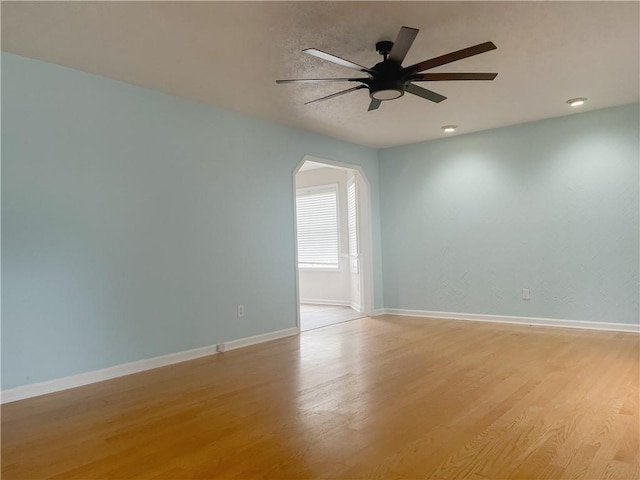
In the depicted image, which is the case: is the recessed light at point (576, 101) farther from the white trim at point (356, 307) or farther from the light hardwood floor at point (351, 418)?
the white trim at point (356, 307)

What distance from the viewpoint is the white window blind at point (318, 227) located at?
8039mm

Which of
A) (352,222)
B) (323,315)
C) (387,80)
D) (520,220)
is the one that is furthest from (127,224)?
(520,220)

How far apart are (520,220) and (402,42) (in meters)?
3.75

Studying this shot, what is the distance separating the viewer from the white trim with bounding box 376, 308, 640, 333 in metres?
4.93

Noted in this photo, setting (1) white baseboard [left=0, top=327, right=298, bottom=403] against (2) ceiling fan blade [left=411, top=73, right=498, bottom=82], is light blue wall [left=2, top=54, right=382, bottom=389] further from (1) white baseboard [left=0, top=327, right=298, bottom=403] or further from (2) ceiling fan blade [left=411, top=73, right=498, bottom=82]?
(2) ceiling fan blade [left=411, top=73, right=498, bottom=82]

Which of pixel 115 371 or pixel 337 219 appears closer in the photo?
pixel 115 371

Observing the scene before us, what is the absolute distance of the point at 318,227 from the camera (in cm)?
829

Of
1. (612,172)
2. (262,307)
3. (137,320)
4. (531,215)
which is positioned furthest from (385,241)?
(137,320)

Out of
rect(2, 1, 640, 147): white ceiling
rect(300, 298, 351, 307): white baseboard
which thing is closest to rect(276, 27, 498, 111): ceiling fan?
rect(2, 1, 640, 147): white ceiling

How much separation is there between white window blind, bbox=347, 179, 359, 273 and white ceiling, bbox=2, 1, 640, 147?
255 centimetres

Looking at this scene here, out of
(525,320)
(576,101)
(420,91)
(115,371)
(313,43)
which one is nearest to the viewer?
(313,43)

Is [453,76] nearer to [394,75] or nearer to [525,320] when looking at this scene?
[394,75]

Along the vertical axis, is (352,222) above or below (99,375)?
above

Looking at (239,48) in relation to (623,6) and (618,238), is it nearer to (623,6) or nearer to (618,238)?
(623,6)
